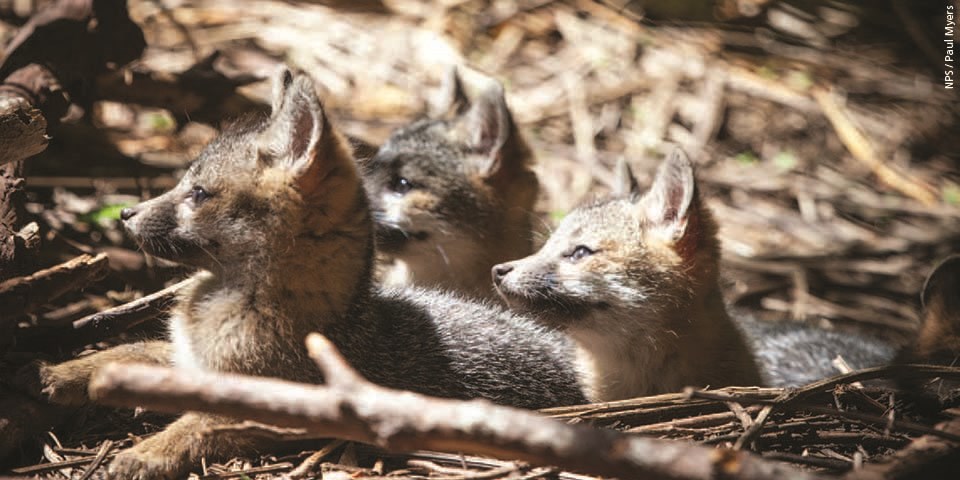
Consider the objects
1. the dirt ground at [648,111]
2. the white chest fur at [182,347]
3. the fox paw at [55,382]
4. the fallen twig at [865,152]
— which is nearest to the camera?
the fox paw at [55,382]

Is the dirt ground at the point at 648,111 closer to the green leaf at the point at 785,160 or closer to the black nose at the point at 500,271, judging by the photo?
the green leaf at the point at 785,160

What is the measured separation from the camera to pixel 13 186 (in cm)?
433

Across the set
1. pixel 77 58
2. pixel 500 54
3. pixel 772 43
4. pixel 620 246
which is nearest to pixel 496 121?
pixel 620 246

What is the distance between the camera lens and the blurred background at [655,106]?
20.8 feet

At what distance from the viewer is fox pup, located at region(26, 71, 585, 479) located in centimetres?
400

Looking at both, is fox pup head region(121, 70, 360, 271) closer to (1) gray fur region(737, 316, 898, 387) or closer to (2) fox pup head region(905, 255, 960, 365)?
(1) gray fur region(737, 316, 898, 387)

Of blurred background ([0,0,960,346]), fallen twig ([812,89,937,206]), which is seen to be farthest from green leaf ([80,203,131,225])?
fallen twig ([812,89,937,206])

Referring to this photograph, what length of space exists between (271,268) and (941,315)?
3795mm

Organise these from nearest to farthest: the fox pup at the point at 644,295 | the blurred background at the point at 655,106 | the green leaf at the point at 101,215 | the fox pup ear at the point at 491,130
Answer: the fox pup at the point at 644,295 → the green leaf at the point at 101,215 → the fox pup ear at the point at 491,130 → the blurred background at the point at 655,106

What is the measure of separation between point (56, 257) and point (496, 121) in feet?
9.69

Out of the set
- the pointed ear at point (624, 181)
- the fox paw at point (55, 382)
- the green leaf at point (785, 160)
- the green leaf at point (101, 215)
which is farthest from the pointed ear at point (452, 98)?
the fox paw at point (55, 382)

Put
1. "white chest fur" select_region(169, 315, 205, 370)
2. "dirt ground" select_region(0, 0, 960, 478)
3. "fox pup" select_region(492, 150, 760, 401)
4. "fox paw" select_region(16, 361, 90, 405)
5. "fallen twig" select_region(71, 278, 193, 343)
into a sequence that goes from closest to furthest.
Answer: "fox paw" select_region(16, 361, 90, 405) < "white chest fur" select_region(169, 315, 205, 370) < "fallen twig" select_region(71, 278, 193, 343) < "fox pup" select_region(492, 150, 760, 401) < "dirt ground" select_region(0, 0, 960, 478)

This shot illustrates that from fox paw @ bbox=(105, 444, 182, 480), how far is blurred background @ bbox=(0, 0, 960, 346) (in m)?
1.92

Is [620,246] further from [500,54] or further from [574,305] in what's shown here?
[500,54]
